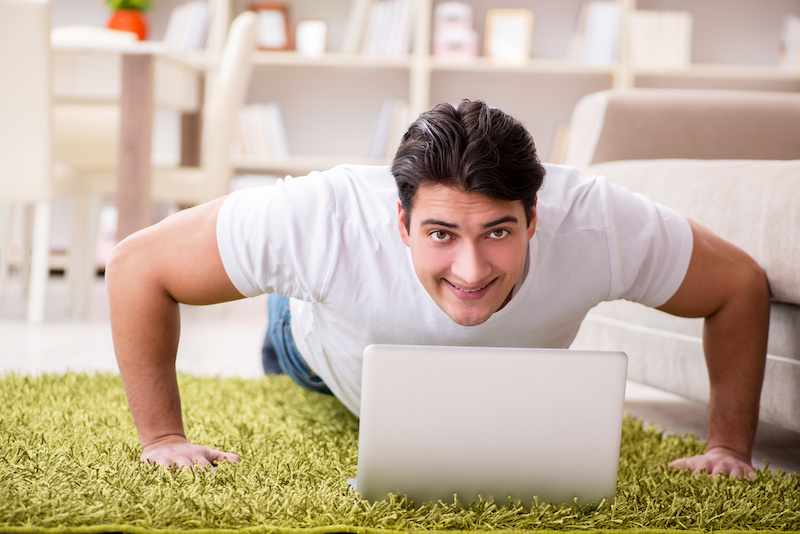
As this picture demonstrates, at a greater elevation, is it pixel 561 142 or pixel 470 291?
pixel 470 291

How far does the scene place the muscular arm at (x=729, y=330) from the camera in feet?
3.67

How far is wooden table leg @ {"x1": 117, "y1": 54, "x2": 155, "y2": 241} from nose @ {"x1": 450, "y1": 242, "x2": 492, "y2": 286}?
1.74 metres

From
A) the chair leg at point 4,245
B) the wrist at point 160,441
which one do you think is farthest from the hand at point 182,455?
the chair leg at point 4,245

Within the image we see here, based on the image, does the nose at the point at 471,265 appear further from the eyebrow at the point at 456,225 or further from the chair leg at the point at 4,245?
the chair leg at the point at 4,245

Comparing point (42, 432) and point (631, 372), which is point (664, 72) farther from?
point (42, 432)

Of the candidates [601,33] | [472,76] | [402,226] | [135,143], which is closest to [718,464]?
[402,226]

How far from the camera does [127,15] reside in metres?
3.47

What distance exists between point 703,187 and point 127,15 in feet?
9.19

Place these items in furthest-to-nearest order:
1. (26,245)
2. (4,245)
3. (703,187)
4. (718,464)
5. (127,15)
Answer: (127,15) < (26,245) < (4,245) < (703,187) < (718,464)

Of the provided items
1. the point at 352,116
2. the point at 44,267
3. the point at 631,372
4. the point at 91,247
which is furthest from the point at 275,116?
the point at 631,372

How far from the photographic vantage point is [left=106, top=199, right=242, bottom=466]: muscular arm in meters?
1.05

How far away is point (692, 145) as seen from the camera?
197 cm

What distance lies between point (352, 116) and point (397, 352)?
3246 millimetres

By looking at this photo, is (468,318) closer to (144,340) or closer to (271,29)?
(144,340)
